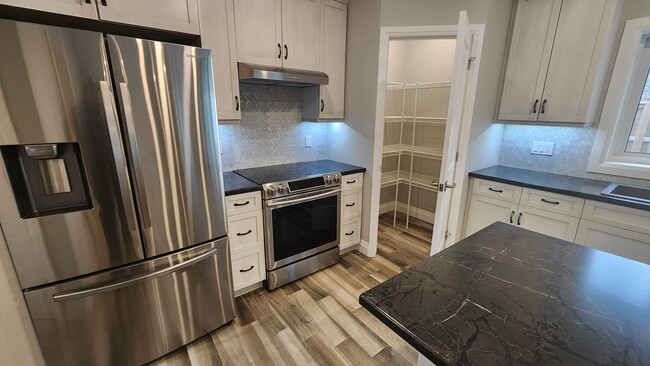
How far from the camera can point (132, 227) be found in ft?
4.58

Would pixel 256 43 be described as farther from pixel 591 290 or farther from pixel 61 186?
pixel 591 290

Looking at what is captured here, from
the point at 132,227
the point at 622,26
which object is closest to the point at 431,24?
the point at 622,26

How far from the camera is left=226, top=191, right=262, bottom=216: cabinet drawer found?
1.91 meters

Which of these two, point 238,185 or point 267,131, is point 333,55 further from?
point 238,185

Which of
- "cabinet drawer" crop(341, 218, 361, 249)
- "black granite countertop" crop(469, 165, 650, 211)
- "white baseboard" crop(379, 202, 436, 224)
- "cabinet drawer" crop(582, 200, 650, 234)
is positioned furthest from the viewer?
"white baseboard" crop(379, 202, 436, 224)

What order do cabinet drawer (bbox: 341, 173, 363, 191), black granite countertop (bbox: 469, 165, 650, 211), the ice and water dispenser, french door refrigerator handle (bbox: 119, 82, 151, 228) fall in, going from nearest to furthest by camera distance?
the ice and water dispenser
french door refrigerator handle (bbox: 119, 82, 151, 228)
black granite countertop (bbox: 469, 165, 650, 211)
cabinet drawer (bbox: 341, 173, 363, 191)

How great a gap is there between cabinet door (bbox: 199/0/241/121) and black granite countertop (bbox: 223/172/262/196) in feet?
1.60

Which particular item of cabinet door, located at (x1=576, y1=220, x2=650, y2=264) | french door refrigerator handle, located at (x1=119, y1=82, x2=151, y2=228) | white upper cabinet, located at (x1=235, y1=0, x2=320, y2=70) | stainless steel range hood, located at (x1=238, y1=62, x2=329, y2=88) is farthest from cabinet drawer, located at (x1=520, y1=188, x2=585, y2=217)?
french door refrigerator handle, located at (x1=119, y1=82, x2=151, y2=228)

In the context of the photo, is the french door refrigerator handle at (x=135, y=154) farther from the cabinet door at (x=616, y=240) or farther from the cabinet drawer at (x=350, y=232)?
the cabinet door at (x=616, y=240)

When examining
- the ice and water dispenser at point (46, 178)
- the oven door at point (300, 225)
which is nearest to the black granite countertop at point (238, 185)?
the oven door at point (300, 225)

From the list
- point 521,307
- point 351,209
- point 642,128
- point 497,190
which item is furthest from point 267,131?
point 642,128

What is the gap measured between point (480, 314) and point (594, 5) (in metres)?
2.50

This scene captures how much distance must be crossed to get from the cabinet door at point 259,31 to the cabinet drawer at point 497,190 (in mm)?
2078

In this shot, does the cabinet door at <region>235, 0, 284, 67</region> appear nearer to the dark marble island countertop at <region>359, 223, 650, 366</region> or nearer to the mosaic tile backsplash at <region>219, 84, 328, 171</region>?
the mosaic tile backsplash at <region>219, 84, 328, 171</region>
